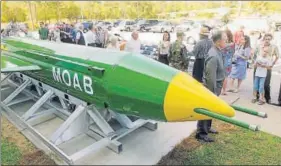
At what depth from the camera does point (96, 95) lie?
3535 mm

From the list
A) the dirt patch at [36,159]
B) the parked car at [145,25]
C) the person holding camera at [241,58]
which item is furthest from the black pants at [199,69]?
the parked car at [145,25]

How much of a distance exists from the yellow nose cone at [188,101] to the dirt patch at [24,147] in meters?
1.74

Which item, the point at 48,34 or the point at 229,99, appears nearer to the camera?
the point at 229,99

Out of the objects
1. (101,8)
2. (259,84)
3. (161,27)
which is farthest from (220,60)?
(101,8)

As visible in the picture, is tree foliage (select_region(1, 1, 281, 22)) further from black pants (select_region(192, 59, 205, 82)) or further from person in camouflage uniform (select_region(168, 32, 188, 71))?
black pants (select_region(192, 59, 205, 82))

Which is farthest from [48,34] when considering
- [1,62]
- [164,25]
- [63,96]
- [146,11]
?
[146,11]

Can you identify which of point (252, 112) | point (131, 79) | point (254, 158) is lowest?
point (254, 158)

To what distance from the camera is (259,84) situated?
559cm

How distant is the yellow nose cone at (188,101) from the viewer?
2709mm

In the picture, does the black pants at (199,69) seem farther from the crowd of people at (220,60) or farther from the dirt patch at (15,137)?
the dirt patch at (15,137)

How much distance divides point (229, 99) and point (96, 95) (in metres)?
3.59

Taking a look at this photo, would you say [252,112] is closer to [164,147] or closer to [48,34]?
[164,147]

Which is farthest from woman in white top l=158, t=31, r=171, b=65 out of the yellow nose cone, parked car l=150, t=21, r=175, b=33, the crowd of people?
parked car l=150, t=21, r=175, b=33

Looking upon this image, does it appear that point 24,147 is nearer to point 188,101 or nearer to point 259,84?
point 188,101
